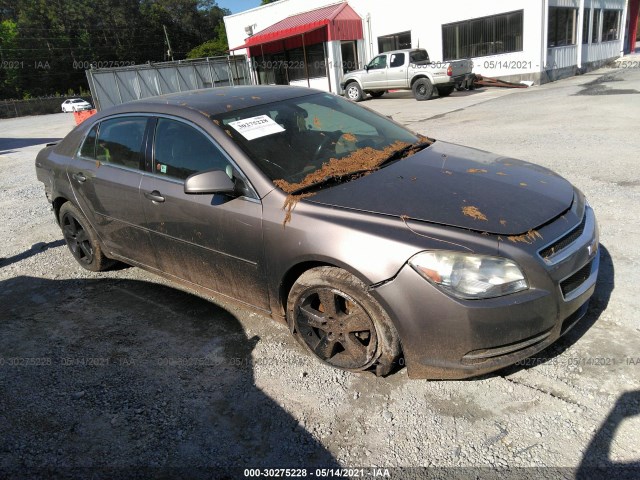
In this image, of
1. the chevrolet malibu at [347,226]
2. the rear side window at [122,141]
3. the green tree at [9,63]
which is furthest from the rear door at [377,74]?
the green tree at [9,63]

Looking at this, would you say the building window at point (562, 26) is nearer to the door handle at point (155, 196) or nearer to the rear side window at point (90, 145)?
the rear side window at point (90, 145)

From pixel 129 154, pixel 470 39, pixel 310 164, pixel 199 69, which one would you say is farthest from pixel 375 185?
pixel 199 69

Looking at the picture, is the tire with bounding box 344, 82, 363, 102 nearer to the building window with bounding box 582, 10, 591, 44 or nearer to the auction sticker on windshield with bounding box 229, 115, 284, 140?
the building window with bounding box 582, 10, 591, 44

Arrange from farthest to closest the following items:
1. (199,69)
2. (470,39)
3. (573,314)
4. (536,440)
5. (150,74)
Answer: (199,69), (150,74), (470,39), (573,314), (536,440)

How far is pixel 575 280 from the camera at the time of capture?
2.58 metres

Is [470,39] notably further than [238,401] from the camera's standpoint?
Yes

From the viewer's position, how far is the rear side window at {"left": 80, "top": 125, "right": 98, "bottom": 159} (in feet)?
14.0

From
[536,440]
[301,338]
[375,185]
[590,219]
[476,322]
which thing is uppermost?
[375,185]

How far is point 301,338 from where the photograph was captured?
303cm

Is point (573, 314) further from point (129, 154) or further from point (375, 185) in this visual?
point (129, 154)

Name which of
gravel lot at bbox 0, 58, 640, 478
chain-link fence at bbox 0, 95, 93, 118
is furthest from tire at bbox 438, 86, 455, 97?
chain-link fence at bbox 0, 95, 93, 118

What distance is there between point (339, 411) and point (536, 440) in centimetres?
99

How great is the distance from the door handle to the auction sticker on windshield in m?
0.76

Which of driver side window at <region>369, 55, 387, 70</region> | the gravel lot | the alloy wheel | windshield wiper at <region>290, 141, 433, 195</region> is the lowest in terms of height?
the gravel lot
